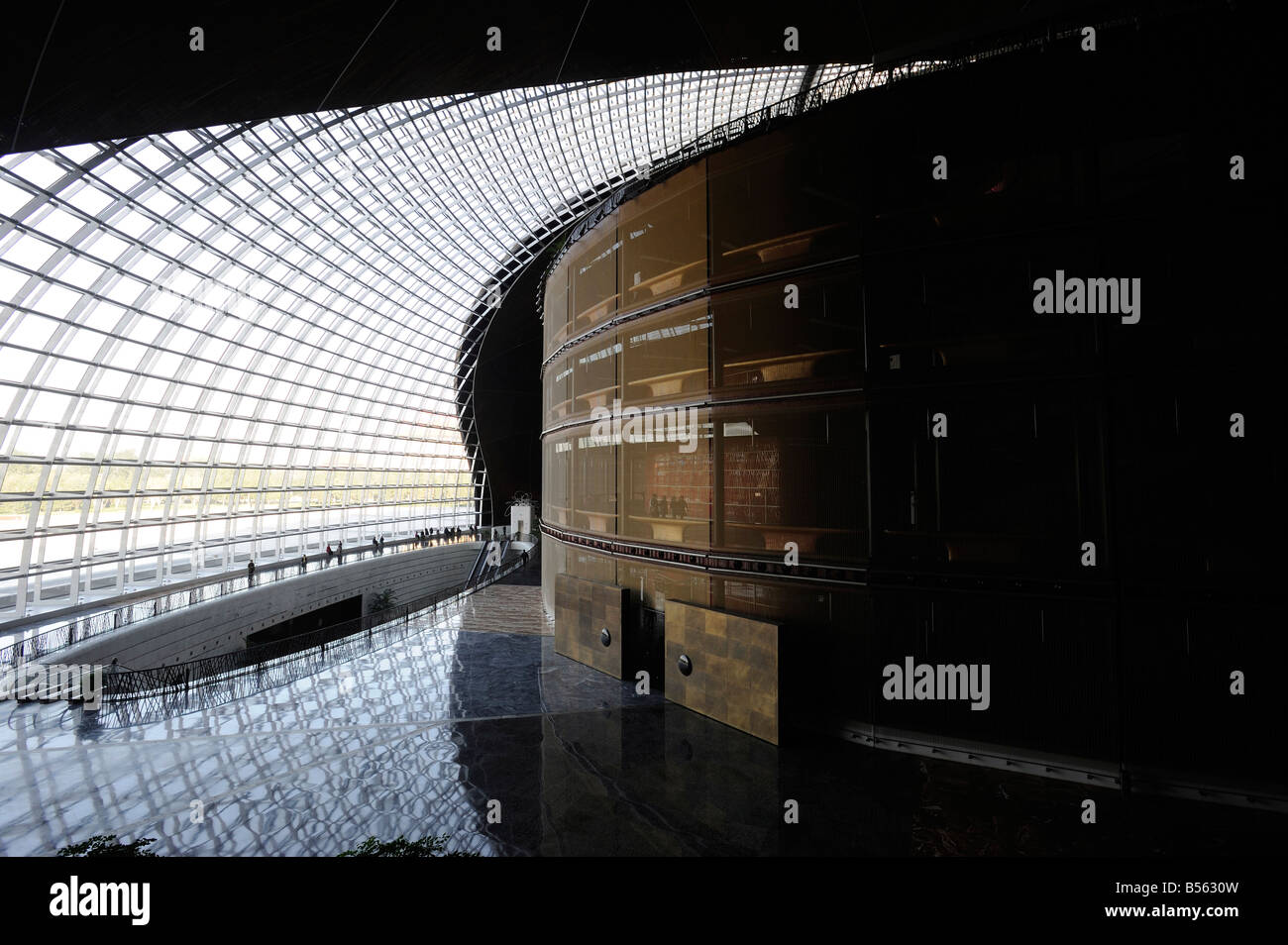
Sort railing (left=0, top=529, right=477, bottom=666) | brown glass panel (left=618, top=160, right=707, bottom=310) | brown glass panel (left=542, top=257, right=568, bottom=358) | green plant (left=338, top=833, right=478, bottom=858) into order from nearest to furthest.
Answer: green plant (left=338, top=833, right=478, bottom=858), brown glass panel (left=618, top=160, right=707, bottom=310), railing (left=0, top=529, right=477, bottom=666), brown glass panel (left=542, top=257, right=568, bottom=358)

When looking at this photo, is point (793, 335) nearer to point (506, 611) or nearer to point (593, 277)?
point (593, 277)

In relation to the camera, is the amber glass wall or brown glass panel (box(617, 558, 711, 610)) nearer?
the amber glass wall

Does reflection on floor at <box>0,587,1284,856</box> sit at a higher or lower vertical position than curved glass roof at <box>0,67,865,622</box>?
lower

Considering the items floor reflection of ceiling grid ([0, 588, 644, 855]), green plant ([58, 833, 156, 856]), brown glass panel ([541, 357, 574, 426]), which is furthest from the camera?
brown glass panel ([541, 357, 574, 426])

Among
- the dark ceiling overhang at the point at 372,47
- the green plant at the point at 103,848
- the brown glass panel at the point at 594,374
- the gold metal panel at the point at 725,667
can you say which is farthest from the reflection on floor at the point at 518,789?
the dark ceiling overhang at the point at 372,47

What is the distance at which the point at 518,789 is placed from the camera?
8.80 meters

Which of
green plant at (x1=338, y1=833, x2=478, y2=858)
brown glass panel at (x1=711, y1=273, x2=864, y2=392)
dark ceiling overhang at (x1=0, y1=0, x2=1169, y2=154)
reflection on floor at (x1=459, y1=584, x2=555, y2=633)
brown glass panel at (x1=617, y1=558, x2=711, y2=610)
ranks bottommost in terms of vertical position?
reflection on floor at (x1=459, y1=584, x2=555, y2=633)

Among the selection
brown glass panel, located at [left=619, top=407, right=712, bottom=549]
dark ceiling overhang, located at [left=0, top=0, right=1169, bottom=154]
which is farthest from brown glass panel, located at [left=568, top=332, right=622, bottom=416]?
dark ceiling overhang, located at [left=0, top=0, right=1169, bottom=154]

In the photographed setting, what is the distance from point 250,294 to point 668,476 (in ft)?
94.3

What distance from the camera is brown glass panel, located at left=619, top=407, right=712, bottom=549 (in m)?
12.9

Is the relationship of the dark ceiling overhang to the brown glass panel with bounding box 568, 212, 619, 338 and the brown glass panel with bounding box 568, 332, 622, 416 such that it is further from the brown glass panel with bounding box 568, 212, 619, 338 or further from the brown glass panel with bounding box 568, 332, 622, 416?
the brown glass panel with bounding box 568, 332, 622, 416

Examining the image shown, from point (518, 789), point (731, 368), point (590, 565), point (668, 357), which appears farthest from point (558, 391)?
point (518, 789)

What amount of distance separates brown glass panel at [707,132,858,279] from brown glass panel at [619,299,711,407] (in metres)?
1.20
